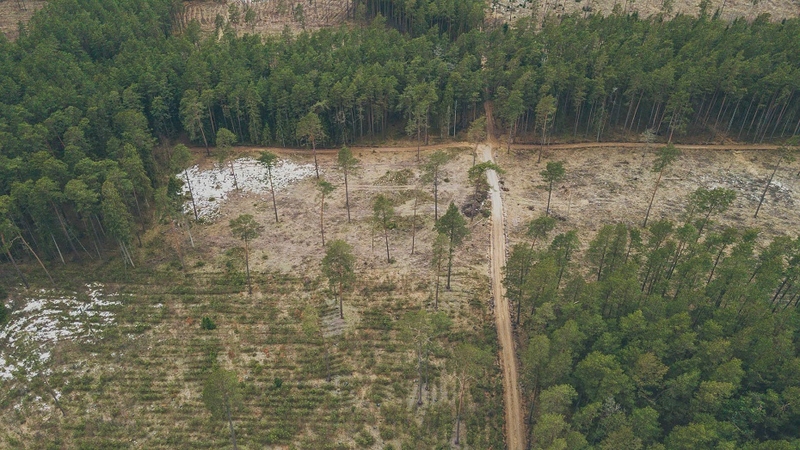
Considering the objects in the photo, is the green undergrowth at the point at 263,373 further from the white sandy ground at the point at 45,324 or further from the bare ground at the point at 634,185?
the bare ground at the point at 634,185

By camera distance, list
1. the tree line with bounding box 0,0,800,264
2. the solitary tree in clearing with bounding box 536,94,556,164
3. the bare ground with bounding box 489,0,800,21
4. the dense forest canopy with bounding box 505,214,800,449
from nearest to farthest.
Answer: the dense forest canopy with bounding box 505,214,800,449
the tree line with bounding box 0,0,800,264
the solitary tree in clearing with bounding box 536,94,556,164
the bare ground with bounding box 489,0,800,21

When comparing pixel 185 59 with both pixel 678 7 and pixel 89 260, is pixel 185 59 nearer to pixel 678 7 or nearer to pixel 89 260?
pixel 89 260

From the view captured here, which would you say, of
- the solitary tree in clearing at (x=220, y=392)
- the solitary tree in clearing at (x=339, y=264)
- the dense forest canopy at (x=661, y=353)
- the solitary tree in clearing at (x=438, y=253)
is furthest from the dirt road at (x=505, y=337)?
the solitary tree in clearing at (x=220, y=392)

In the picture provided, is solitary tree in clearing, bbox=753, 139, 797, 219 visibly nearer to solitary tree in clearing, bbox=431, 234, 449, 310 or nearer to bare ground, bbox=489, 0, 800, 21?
solitary tree in clearing, bbox=431, 234, 449, 310

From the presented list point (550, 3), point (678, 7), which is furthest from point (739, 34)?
point (550, 3)

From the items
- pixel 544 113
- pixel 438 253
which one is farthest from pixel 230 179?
pixel 544 113

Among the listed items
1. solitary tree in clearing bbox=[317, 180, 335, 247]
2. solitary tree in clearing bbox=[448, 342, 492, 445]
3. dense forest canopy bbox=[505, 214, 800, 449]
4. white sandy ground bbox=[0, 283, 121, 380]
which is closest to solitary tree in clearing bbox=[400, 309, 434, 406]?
solitary tree in clearing bbox=[448, 342, 492, 445]
